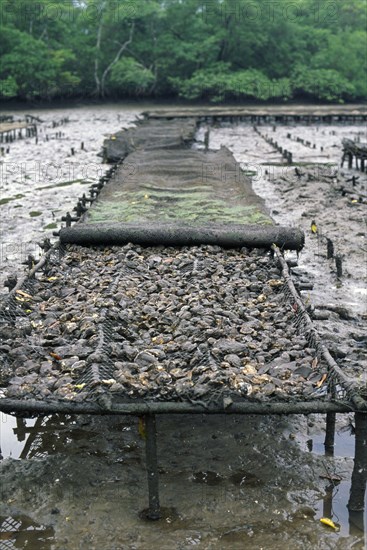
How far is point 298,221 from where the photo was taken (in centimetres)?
1574

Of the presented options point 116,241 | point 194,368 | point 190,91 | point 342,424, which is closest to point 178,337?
point 194,368

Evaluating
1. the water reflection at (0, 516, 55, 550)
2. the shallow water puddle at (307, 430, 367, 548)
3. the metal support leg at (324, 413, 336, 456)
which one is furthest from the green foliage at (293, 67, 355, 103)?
the water reflection at (0, 516, 55, 550)

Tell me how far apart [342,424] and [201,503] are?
7.70ft

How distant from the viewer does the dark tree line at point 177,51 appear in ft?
160

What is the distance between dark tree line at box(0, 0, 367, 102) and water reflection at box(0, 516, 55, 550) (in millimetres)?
46324

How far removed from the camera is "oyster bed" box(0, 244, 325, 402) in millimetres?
5684

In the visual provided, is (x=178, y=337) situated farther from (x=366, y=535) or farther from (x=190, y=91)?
(x=190, y=91)

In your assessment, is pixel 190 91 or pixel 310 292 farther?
pixel 190 91

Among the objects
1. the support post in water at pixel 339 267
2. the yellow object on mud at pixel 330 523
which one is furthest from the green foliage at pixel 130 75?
the yellow object on mud at pixel 330 523

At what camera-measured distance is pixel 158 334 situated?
7008 millimetres

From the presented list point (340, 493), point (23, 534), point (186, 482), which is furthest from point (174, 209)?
point (23, 534)

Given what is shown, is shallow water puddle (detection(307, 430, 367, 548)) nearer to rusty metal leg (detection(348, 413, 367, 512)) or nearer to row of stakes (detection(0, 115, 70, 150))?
rusty metal leg (detection(348, 413, 367, 512))

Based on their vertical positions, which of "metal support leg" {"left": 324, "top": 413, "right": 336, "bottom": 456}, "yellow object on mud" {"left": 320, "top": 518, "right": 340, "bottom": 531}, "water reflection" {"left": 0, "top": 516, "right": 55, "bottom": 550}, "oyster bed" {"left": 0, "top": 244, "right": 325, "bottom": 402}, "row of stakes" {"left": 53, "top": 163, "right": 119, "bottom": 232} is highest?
"row of stakes" {"left": 53, "top": 163, "right": 119, "bottom": 232}

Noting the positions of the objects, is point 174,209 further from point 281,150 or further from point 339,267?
point 281,150
